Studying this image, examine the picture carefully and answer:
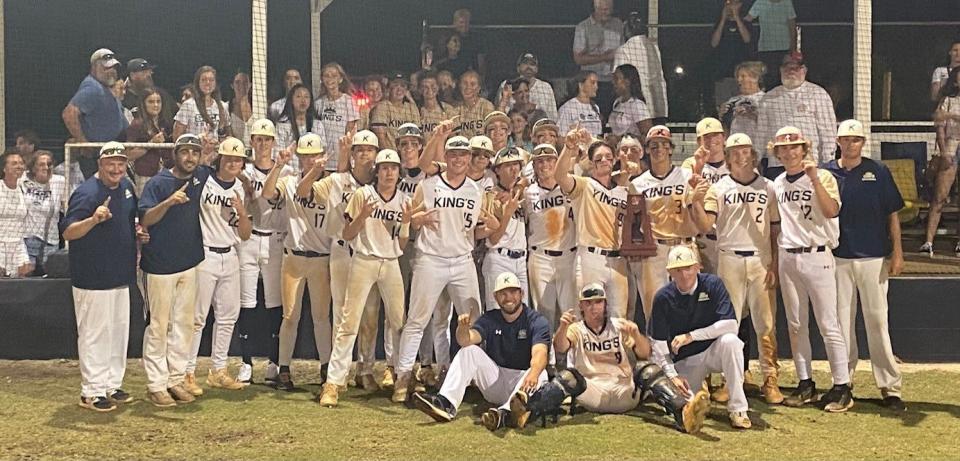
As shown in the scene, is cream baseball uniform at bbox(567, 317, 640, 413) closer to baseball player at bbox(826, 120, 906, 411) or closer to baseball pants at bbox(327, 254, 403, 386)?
baseball pants at bbox(327, 254, 403, 386)

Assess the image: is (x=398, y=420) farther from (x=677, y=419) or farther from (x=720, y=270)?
(x=720, y=270)

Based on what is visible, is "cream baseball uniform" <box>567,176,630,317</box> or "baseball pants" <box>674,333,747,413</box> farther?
"cream baseball uniform" <box>567,176,630,317</box>

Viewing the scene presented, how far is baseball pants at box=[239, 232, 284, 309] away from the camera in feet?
24.1

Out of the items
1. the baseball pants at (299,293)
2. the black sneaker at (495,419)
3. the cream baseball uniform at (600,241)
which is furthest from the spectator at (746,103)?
the black sneaker at (495,419)

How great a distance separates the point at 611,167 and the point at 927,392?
2859 mm

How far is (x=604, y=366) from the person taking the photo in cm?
630

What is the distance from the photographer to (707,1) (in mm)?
9922

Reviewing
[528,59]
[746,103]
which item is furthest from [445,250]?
[746,103]

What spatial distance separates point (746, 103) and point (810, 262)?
9.16ft

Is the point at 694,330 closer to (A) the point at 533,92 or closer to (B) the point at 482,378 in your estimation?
(B) the point at 482,378

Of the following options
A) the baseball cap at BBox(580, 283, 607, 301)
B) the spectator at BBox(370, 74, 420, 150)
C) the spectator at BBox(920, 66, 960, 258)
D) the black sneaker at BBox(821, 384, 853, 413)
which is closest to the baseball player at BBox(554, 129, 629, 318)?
the baseball cap at BBox(580, 283, 607, 301)

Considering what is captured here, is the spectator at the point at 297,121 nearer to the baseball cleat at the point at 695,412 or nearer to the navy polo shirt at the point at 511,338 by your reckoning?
the navy polo shirt at the point at 511,338

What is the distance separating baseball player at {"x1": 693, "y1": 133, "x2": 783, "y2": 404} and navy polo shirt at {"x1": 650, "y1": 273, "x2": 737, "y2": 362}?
0.56 metres

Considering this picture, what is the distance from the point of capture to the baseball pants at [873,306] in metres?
6.55
